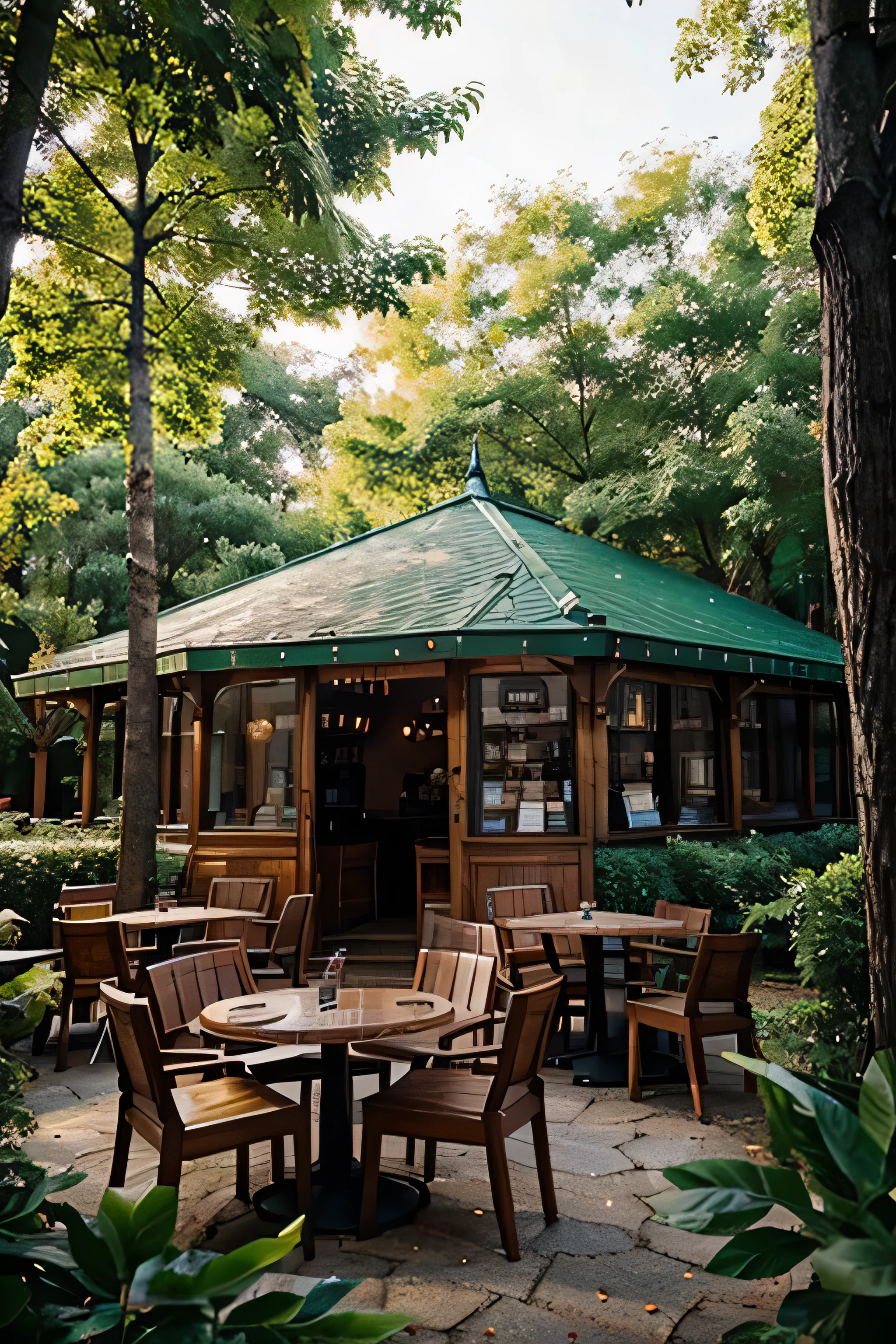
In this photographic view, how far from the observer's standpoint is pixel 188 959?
4.62 meters

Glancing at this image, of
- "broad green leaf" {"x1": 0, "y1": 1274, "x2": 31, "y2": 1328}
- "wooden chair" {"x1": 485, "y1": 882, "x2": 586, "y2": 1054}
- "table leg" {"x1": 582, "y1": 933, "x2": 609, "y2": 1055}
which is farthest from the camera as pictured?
"wooden chair" {"x1": 485, "y1": 882, "x2": 586, "y2": 1054}

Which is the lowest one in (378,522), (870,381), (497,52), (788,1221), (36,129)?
(788,1221)

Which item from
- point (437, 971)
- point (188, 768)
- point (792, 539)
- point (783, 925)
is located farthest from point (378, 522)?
point (437, 971)

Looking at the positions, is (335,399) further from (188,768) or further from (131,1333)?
(188,768)

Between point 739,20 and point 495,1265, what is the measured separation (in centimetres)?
869

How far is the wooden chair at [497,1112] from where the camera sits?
11.5ft

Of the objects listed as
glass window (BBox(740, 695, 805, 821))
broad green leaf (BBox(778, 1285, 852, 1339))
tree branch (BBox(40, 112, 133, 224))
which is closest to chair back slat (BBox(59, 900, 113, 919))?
tree branch (BBox(40, 112, 133, 224))

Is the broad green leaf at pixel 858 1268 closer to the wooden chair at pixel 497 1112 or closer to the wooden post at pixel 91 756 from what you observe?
the wooden chair at pixel 497 1112

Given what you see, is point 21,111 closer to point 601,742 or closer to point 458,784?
point 458,784

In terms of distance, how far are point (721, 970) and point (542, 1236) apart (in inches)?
75.7

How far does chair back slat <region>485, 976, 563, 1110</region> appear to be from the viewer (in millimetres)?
3514

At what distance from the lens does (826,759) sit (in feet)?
43.9

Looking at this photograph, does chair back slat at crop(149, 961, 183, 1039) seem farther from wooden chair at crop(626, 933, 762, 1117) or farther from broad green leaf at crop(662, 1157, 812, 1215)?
broad green leaf at crop(662, 1157, 812, 1215)

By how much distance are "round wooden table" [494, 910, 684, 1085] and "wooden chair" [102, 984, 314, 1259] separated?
2.26m
